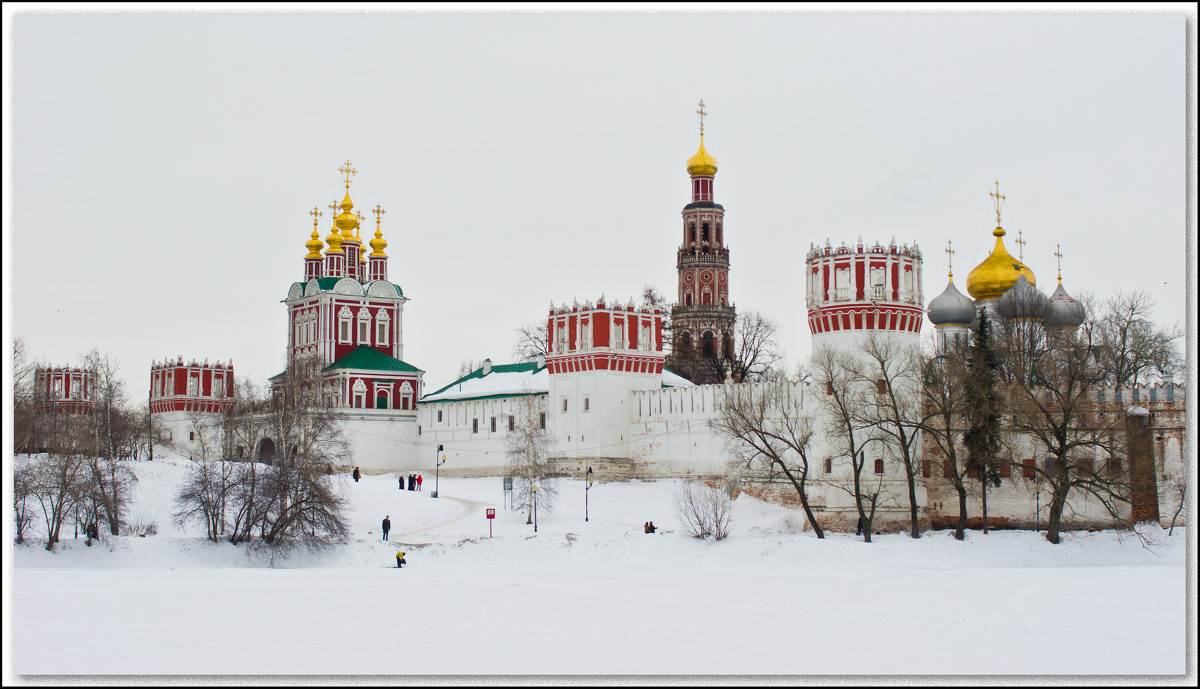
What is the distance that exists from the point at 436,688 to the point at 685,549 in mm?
22371

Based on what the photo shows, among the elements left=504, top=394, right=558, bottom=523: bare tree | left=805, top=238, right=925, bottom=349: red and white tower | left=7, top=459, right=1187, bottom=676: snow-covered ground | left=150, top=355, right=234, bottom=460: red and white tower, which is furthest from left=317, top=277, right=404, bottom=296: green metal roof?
→ left=805, top=238, right=925, bottom=349: red and white tower

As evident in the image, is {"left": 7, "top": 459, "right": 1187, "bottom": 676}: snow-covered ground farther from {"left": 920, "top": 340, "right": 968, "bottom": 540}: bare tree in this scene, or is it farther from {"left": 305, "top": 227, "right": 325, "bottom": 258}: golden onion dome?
{"left": 305, "top": 227, "right": 325, "bottom": 258}: golden onion dome

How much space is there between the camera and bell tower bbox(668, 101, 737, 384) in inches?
2867

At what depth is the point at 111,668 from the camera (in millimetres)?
16000

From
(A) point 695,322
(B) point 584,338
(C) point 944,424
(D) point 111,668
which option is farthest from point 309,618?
(A) point 695,322

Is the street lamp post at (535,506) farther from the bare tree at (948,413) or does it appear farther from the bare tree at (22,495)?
the bare tree at (22,495)

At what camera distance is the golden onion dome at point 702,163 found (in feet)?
237

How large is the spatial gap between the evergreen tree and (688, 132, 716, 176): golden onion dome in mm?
34786

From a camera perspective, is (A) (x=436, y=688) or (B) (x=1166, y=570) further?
(B) (x=1166, y=570)

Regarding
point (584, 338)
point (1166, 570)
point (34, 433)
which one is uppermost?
point (584, 338)

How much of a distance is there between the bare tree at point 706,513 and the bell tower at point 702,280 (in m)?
30.2

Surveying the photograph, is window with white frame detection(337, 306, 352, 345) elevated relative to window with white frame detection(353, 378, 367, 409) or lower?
elevated

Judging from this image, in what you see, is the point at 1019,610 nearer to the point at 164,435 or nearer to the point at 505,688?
the point at 505,688

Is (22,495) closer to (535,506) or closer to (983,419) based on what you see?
(535,506)
